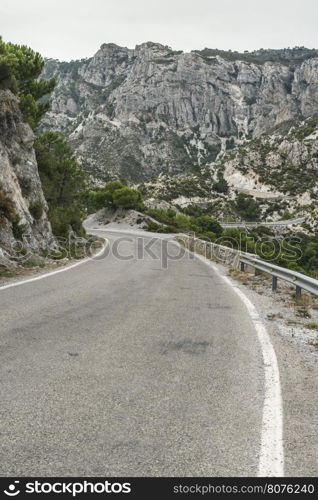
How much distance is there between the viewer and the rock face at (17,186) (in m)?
16.3

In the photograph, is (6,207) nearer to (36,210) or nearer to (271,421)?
(36,210)

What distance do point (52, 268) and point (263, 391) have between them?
11.8m

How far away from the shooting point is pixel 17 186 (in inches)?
736

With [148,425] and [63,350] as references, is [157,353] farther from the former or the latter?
[148,425]

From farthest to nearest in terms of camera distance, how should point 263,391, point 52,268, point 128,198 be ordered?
point 128,198
point 52,268
point 263,391

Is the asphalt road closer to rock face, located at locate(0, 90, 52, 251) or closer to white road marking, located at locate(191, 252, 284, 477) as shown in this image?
white road marking, located at locate(191, 252, 284, 477)

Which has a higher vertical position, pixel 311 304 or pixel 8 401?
pixel 8 401

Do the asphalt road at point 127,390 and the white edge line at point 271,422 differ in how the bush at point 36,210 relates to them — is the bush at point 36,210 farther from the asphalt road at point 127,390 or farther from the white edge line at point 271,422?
the white edge line at point 271,422

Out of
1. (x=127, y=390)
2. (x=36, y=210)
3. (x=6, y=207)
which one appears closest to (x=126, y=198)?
(x=36, y=210)

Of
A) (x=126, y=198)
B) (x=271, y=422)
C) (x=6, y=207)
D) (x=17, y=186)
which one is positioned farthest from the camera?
(x=126, y=198)

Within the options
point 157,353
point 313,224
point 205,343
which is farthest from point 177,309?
point 313,224

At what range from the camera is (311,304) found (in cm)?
1011

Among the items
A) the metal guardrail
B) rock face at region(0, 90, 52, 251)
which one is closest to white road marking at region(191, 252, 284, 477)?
the metal guardrail

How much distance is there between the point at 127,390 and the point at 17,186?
636 inches
